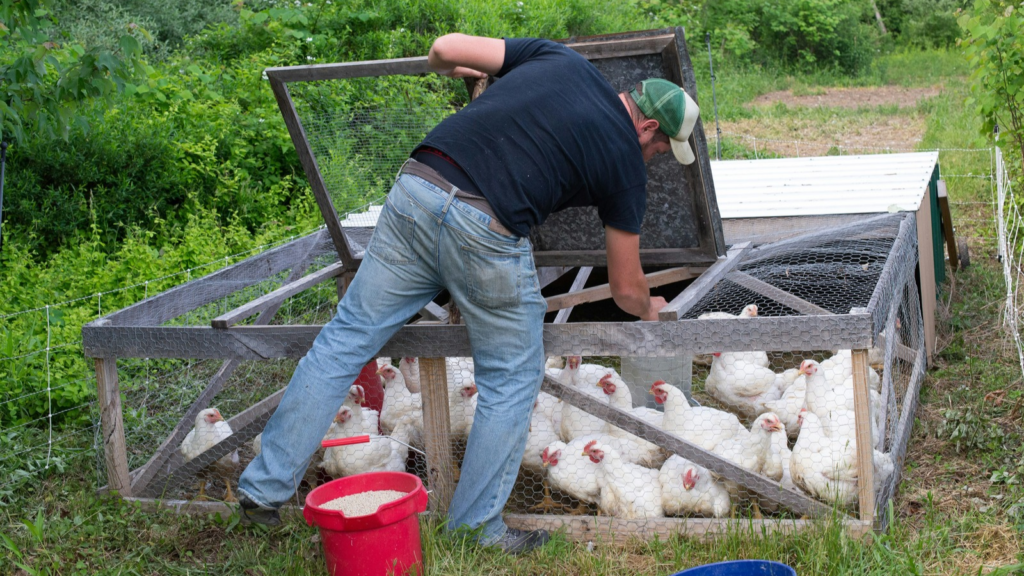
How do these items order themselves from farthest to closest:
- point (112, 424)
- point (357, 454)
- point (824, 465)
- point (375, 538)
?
point (357, 454) < point (112, 424) < point (824, 465) < point (375, 538)

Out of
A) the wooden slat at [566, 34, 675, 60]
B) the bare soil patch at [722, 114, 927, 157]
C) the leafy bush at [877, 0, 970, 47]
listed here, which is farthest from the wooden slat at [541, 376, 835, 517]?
the leafy bush at [877, 0, 970, 47]

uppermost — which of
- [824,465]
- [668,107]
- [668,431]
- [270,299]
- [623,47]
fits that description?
[623,47]

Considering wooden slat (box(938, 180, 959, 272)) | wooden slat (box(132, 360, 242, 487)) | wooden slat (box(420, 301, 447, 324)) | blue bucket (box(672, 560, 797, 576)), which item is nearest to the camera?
blue bucket (box(672, 560, 797, 576))

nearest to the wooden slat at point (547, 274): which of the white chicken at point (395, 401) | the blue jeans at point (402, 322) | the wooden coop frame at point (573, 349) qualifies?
the white chicken at point (395, 401)

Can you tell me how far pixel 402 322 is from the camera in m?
2.80

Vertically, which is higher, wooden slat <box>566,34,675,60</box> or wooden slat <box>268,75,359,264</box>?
wooden slat <box>566,34,675,60</box>

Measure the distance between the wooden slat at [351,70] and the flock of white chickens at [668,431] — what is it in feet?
4.01

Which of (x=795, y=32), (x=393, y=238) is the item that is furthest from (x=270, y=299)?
(x=795, y=32)

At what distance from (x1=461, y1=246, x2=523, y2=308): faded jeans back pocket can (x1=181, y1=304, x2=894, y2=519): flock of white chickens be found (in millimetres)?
644

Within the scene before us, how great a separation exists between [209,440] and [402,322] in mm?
1238

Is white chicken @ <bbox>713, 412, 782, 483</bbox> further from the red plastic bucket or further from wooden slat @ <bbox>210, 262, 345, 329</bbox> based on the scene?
wooden slat @ <bbox>210, 262, 345, 329</bbox>

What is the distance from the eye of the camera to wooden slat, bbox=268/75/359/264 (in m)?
3.61

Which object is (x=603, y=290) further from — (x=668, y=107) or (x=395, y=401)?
(x=668, y=107)

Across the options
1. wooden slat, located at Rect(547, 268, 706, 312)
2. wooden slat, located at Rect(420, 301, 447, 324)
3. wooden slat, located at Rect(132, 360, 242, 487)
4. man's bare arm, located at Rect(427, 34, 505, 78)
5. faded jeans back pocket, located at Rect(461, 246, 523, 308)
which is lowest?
wooden slat, located at Rect(132, 360, 242, 487)
